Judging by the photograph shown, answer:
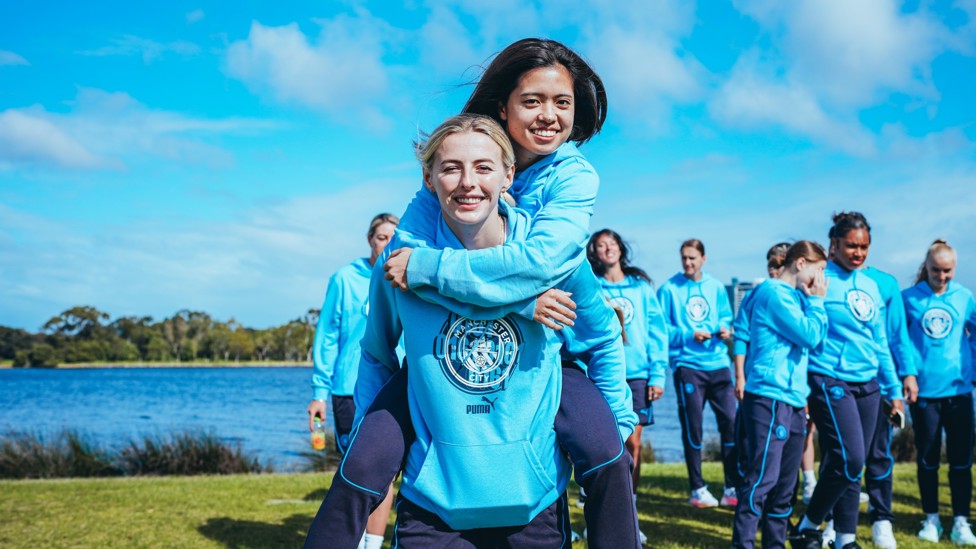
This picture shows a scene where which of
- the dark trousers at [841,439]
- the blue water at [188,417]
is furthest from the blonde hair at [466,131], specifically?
the blue water at [188,417]

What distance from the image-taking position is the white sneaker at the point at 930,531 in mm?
6457

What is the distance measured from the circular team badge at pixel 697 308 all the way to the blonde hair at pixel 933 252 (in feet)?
7.12

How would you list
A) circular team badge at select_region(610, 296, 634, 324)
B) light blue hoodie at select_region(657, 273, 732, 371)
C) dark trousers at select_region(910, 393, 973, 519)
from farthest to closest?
light blue hoodie at select_region(657, 273, 732, 371), circular team badge at select_region(610, 296, 634, 324), dark trousers at select_region(910, 393, 973, 519)

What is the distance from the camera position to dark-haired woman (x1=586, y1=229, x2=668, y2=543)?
7.27 metres

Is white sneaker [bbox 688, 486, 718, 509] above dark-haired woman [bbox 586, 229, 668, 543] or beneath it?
beneath

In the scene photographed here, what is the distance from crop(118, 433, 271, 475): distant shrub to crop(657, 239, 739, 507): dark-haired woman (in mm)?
7339

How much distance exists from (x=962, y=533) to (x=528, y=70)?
5.93 m

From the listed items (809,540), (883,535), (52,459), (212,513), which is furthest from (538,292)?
(52,459)

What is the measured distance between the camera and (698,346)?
878 cm

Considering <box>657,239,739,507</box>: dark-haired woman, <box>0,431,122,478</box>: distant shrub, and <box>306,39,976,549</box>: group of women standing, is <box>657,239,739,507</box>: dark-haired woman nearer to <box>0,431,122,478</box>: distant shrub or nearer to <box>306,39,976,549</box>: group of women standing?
<box>306,39,976,549</box>: group of women standing

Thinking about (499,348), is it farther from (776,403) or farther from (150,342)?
(150,342)

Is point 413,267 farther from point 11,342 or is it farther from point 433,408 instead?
point 11,342

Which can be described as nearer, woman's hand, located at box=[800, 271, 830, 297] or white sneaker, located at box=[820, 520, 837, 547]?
woman's hand, located at box=[800, 271, 830, 297]

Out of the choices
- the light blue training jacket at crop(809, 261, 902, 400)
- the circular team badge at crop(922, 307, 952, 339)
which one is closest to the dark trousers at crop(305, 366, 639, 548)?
the light blue training jacket at crop(809, 261, 902, 400)
